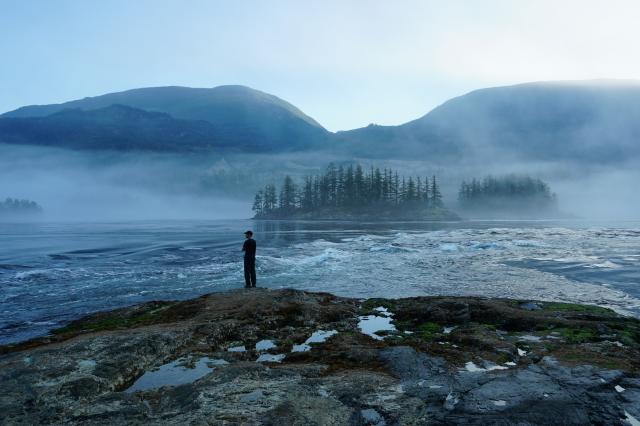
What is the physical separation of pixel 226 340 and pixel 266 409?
6.57m

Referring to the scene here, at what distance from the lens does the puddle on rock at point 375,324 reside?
15.4 metres

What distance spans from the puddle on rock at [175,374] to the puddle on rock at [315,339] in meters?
2.73

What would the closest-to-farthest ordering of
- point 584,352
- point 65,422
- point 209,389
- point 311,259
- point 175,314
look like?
point 65,422, point 209,389, point 584,352, point 175,314, point 311,259

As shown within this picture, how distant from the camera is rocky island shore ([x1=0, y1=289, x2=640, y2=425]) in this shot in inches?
314

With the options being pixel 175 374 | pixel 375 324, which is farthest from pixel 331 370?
pixel 375 324

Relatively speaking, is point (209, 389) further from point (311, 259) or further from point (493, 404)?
point (311, 259)

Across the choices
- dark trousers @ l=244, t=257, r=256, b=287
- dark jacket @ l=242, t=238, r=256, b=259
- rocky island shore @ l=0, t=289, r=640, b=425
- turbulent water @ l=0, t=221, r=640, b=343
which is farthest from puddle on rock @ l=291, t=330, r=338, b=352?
dark trousers @ l=244, t=257, r=256, b=287

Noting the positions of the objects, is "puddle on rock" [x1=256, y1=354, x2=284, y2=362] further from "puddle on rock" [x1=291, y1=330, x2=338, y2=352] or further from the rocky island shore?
"puddle on rock" [x1=291, y1=330, x2=338, y2=352]

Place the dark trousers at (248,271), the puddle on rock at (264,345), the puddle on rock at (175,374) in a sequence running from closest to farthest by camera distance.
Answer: the puddle on rock at (175,374) < the puddle on rock at (264,345) < the dark trousers at (248,271)

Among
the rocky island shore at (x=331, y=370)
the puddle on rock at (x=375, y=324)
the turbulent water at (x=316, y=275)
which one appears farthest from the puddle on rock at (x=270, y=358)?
the turbulent water at (x=316, y=275)

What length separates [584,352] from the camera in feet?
38.0

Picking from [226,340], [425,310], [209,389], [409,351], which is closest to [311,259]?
[425,310]

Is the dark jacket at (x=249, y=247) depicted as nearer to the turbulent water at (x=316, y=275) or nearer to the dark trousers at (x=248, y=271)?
the dark trousers at (x=248, y=271)

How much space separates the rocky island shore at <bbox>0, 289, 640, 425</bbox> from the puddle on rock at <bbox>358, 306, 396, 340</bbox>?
0.09m
